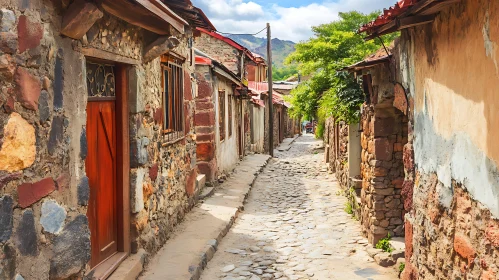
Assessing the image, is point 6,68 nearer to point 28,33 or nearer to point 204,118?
point 28,33

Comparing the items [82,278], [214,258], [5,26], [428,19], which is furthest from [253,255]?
[5,26]

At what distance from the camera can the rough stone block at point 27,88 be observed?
8.88 feet

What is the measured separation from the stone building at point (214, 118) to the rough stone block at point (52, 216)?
6119 millimetres

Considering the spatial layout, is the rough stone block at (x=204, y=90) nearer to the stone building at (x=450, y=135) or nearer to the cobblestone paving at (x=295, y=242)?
the cobblestone paving at (x=295, y=242)

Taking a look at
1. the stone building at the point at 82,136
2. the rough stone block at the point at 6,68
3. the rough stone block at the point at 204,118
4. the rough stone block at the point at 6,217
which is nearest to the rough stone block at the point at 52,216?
the stone building at the point at 82,136

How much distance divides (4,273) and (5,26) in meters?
1.28

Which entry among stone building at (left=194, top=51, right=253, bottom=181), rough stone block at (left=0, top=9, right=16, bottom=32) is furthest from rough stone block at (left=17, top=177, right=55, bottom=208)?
stone building at (left=194, top=51, right=253, bottom=181)

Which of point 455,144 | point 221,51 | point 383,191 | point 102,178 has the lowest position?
point 383,191

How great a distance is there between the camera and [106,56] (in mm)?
4137

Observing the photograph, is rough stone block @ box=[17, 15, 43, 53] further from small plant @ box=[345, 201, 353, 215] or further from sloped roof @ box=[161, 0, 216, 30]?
small plant @ box=[345, 201, 353, 215]

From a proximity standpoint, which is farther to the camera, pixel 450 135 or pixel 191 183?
pixel 191 183

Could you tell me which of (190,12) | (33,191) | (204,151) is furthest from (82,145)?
(204,151)

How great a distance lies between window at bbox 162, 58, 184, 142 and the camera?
663 cm

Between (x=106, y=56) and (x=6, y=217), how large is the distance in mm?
1941
